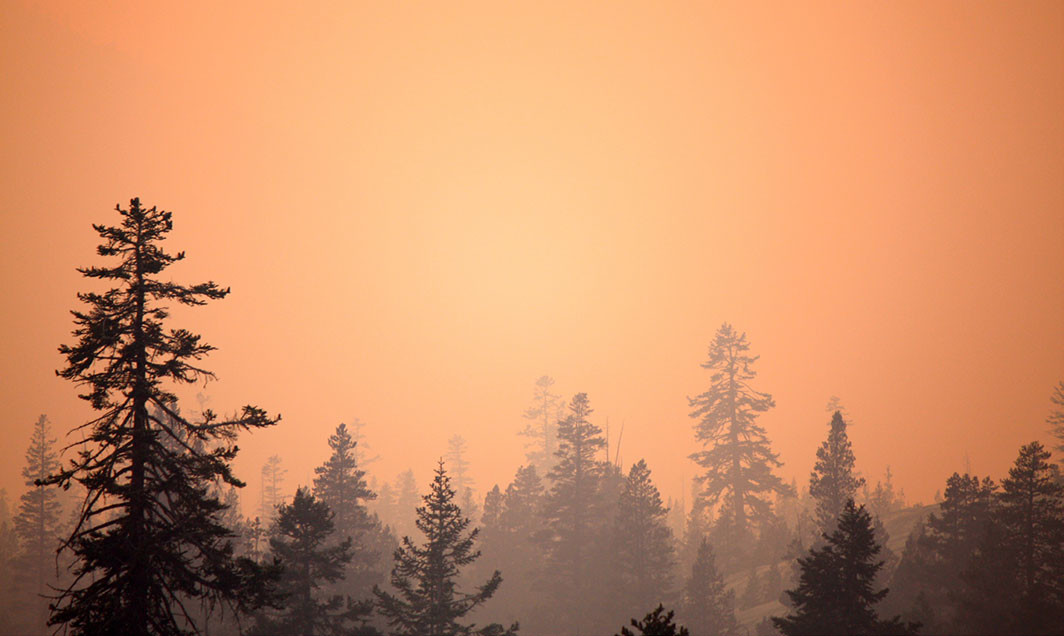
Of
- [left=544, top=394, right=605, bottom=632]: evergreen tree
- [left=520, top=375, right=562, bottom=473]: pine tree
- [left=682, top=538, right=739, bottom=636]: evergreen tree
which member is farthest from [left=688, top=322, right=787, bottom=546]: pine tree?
[left=520, top=375, right=562, bottom=473]: pine tree

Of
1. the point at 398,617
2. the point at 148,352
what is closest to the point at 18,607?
the point at 398,617

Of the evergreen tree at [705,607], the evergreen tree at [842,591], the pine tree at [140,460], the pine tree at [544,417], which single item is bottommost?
the evergreen tree at [705,607]

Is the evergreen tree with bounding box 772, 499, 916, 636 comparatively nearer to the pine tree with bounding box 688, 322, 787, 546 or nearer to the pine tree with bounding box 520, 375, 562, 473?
the pine tree with bounding box 688, 322, 787, 546

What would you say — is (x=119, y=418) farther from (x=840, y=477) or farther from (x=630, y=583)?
(x=840, y=477)

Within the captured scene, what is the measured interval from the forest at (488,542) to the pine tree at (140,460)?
0.06 metres

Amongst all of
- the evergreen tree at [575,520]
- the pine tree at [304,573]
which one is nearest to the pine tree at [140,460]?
the pine tree at [304,573]

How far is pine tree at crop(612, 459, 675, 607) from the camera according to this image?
41219 mm

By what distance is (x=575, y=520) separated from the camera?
4459 cm

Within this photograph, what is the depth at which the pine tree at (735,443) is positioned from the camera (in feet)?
184

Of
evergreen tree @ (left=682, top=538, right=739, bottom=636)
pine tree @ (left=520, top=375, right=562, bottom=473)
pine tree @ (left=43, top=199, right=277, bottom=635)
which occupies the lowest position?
evergreen tree @ (left=682, top=538, right=739, bottom=636)

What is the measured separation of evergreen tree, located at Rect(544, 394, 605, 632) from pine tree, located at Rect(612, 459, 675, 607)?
8.64 feet

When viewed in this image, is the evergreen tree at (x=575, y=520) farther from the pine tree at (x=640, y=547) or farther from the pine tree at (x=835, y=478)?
the pine tree at (x=835, y=478)

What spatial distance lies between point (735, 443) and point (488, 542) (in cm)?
2487

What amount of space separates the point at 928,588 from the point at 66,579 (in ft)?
254
